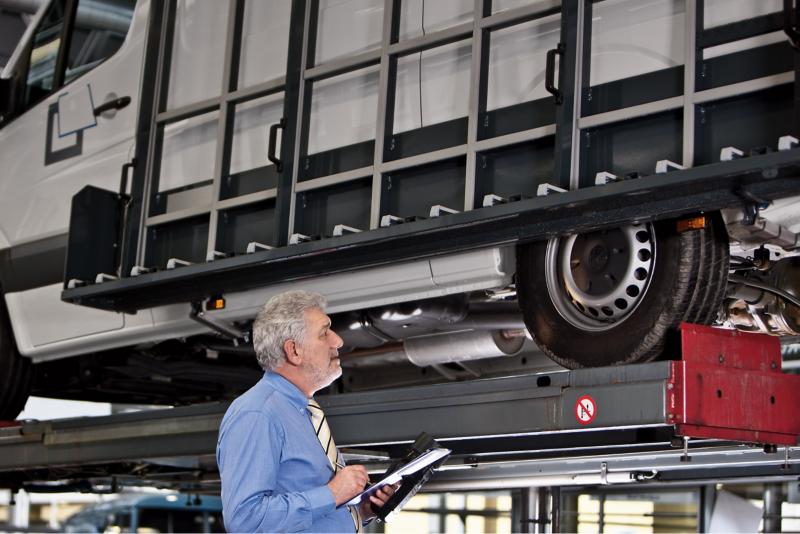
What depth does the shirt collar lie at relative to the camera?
7.80 ft

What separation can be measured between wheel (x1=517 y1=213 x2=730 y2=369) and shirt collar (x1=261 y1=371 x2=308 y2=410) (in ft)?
3.99

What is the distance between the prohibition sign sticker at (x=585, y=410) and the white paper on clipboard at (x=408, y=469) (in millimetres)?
518

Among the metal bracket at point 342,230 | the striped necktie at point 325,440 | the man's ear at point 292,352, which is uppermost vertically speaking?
the metal bracket at point 342,230

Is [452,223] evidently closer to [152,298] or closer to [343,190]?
[343,190]

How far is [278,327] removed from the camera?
241 centimetres

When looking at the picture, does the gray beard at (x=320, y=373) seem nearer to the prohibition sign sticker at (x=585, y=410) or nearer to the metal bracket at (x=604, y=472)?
the prohibition sign sticker at (x=585, y=410)

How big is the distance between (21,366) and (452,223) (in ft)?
10.7

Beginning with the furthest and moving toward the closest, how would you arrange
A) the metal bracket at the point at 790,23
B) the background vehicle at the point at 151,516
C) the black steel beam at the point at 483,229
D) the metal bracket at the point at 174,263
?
the background vehicle at the point at 151,516, the metal bracket at the point at 174,263, the black steel beam at the point at 483,229, the metal bracket at the point at 790,23

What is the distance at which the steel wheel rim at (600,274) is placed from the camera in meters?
3.14

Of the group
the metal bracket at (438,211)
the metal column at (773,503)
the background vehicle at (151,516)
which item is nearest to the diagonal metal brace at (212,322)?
the metal bracket at (438,211)

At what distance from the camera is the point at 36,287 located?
17.0 ft

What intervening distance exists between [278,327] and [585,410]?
1066mm

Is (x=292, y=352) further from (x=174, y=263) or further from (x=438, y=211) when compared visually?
(x=174, y=263)

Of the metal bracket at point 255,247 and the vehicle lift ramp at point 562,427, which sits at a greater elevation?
the metal bracket at point 255,247
